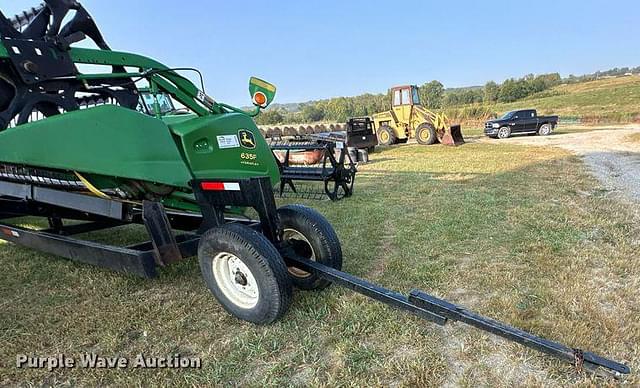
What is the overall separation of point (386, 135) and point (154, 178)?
15.8 m

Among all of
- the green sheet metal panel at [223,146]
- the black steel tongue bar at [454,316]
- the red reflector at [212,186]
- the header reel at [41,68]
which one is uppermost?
the header reel at [41,68]

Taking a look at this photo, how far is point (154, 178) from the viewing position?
267cm

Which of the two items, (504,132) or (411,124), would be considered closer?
(411,124)

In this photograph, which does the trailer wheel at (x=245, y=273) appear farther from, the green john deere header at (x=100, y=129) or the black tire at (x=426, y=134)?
the black tire at (x=426, y=134)

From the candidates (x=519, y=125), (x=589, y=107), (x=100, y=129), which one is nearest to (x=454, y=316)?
(x=100, y=129)

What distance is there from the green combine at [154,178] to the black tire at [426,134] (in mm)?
14100

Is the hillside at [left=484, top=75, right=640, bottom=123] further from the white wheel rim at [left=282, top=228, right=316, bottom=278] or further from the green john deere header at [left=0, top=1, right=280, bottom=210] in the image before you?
the green john deere header at [left=0, top=1, right=280, bottom=210]

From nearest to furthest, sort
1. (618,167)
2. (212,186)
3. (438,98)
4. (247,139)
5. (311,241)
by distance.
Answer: (212,186) < (311,241) < (247,139) < (618,167) < (438,98)

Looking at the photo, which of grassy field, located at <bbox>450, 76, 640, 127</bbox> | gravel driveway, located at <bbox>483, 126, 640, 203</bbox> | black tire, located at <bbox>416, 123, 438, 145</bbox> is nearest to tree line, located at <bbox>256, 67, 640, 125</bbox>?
grassy field, located at <bbox>450, 76, 640, 127</bbox>

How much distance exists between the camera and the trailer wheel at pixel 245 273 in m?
2.45

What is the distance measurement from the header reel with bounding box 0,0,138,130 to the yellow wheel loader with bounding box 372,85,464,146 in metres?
14.8

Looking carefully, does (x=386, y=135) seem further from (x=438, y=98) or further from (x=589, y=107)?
(x=438, y=98)

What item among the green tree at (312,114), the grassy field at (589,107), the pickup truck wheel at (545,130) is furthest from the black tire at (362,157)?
the green tree at (312,114)

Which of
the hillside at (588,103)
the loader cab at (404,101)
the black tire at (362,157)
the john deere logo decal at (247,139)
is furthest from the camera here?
the hillside at (588,103)
